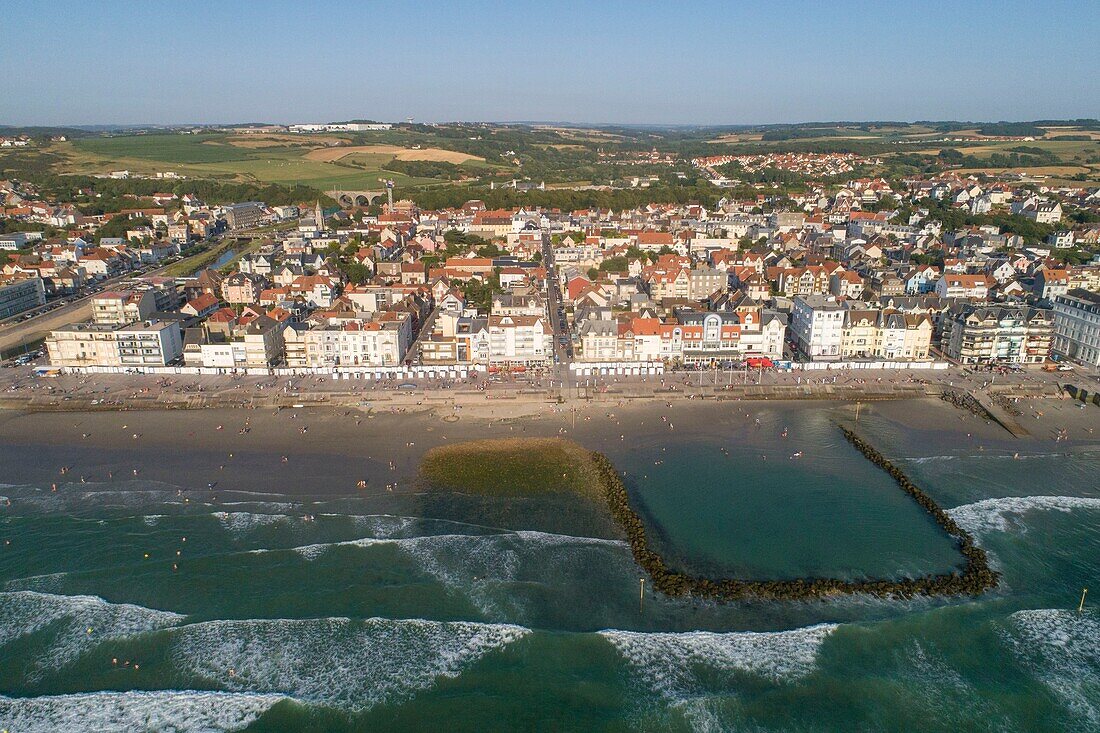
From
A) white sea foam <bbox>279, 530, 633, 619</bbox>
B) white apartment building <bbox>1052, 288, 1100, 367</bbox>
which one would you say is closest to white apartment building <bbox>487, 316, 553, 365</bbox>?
white sea foam <bbox>279, 530, 633, 619</bbox>

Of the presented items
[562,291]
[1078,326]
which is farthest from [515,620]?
[1078,326]

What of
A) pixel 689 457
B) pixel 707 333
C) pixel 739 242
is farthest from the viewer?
pixel 739 242

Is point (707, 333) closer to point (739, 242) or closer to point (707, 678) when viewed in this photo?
point (707, 678)

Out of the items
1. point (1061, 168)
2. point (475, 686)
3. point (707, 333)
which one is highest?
point (1061, 168)

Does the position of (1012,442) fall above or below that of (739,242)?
below

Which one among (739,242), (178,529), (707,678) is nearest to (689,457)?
(707,678)

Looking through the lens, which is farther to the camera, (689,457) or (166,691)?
(689,457)

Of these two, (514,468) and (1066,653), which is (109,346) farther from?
(1066,653)

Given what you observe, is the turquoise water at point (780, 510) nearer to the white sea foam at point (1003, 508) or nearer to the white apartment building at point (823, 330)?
the white sea foam at point (1003, 508)
